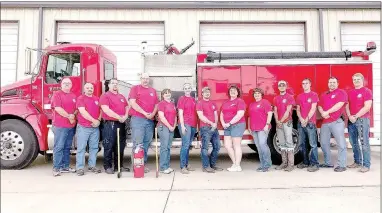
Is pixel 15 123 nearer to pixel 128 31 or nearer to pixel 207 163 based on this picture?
pixel 207 163

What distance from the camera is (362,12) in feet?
38.2

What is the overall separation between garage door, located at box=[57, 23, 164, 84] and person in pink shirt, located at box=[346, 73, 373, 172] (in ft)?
22.9

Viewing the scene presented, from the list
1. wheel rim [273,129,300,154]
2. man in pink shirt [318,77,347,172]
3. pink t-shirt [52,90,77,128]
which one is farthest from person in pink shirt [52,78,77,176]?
man in pink shirt [318,77,347,172]

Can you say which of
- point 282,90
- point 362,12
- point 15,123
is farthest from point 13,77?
point 362,12

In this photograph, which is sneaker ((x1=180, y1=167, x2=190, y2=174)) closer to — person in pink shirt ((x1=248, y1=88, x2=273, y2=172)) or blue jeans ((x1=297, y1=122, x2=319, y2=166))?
person in pink shirt ((x1=248, y1=88, x2=273, y2=172))

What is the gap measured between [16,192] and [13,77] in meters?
7.52

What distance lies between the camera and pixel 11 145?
631cm

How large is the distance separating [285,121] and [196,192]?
2500mm

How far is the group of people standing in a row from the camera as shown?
5.97 metres

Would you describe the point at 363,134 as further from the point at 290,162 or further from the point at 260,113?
the point at 260,113

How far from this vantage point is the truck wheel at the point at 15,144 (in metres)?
6.31

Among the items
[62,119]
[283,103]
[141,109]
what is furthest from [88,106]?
[283,103]

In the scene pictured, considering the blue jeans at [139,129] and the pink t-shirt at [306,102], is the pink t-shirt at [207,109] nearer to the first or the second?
the blue jeans at [139,129]

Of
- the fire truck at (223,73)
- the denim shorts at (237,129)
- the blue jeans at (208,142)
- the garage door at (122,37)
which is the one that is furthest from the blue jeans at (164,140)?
the garage door at (122,37)
